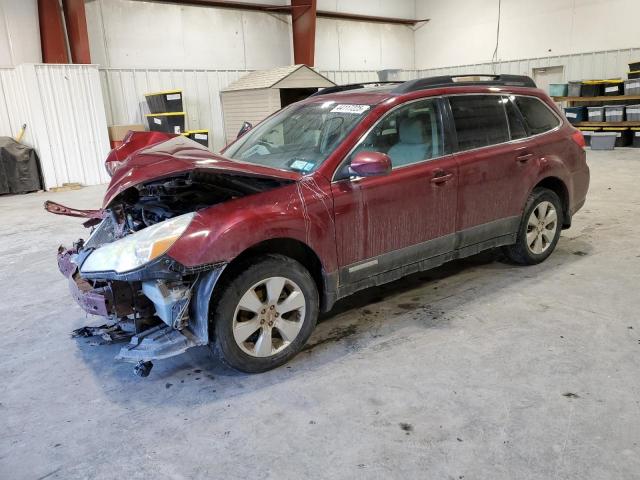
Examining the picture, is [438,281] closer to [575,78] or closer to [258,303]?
[258,303]

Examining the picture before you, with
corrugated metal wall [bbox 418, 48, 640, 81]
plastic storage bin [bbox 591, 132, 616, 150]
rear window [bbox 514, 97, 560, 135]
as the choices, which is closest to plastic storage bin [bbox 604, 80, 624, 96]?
plastic storage bin [bbox 591, 132, 616, 150]

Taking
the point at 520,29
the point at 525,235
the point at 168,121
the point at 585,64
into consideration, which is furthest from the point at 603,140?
the point at 168,121

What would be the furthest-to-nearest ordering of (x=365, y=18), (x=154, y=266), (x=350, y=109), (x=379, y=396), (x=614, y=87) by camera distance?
(x=365, y=18) < (x=614, y=87) < (x=350, y=109) < (x=379, y=396) < (x=154, y=266)

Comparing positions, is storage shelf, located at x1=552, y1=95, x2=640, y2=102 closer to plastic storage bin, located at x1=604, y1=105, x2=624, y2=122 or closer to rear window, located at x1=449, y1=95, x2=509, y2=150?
plastic storage bin, located at x1=604, y1=105, x2=624, y2=122

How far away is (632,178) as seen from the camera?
7.90m

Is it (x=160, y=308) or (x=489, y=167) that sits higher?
(x=489, y=167)

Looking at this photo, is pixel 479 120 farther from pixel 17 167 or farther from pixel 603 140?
pixel 603 140

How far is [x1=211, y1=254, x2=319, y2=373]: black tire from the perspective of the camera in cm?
254

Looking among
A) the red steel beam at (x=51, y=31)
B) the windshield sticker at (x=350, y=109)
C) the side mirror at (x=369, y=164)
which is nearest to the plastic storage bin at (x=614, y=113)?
the windshield sticker at (x=350, y=109)

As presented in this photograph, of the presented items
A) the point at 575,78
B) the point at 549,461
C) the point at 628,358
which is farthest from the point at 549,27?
the point at 549,461

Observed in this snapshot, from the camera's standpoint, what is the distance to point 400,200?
3109 mm

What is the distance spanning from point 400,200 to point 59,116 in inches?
352

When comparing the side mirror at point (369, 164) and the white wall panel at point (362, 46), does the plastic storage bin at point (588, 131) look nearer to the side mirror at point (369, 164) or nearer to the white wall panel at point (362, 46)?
the white wall panel at point (362, 46)

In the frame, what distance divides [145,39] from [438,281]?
10.2m
